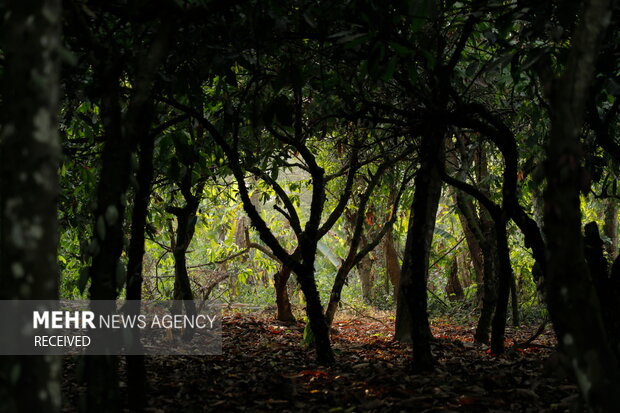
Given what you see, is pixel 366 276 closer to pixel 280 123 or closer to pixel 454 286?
pixel 454 286

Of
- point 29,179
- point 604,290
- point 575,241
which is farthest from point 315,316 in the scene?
point 29,179

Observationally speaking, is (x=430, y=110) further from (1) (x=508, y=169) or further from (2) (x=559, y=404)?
(2) (x=559, y=404)

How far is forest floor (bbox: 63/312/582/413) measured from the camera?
3.62m

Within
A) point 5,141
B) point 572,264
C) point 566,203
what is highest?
point 5,141

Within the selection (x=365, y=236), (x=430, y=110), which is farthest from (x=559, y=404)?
(x=365, y=236)

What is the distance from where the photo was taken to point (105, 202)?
2596 millimetres

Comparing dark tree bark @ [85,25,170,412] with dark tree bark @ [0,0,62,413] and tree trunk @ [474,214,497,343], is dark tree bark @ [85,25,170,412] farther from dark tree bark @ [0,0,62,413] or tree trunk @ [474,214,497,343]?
tree trunk @ [474,214,497,343]

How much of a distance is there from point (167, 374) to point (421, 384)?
78.2 inches

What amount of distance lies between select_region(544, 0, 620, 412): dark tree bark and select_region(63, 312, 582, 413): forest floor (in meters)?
A: 0.35

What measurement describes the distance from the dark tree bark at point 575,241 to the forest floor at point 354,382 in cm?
35

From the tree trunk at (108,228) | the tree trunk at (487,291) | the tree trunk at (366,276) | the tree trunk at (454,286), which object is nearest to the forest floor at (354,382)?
the tree trunk at (108,228)

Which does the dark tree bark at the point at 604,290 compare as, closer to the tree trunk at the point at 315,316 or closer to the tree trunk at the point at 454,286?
the tree trunk at the point at 315,316

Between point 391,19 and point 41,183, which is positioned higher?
point 391,19

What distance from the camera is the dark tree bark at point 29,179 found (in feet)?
6.01
